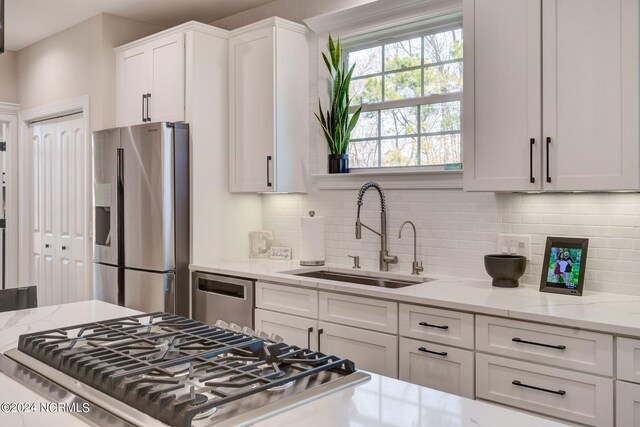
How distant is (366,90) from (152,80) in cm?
158

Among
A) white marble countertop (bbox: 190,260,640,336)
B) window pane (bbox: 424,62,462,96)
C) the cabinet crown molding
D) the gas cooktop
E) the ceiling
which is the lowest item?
white marble countertop (bbox: 190,260,640,336)

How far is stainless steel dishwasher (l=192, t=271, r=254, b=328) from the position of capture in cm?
332

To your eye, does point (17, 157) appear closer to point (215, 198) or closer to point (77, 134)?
point (77, 134)

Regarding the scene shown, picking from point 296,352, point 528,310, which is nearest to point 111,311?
point 296,352

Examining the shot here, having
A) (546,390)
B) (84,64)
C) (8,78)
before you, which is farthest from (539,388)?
(8,78)

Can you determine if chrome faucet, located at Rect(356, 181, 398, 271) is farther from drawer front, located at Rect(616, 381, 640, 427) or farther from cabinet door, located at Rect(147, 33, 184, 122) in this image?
drawer front, located at Rect(616, 381, 640, 427)

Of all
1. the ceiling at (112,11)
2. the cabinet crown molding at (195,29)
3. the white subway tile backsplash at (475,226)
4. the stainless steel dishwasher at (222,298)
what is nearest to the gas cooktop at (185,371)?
the stainless steel dishwasher at (222,298)

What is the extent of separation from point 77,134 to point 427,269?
3368 millimetres

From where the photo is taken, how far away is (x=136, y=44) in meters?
4.21

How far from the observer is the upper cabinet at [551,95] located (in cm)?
226

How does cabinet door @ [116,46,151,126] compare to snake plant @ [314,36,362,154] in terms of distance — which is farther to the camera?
cabinet door @ [116,46,151,126]

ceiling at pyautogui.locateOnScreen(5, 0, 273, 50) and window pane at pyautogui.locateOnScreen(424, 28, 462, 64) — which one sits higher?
ceiling at pyautogui.locateOnScreen(5, 0, 273, 50)

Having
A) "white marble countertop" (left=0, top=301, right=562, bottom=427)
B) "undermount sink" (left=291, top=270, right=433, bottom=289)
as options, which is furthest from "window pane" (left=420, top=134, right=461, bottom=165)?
"white marble countertop" (left=0, top=301, right=562, bottom=427)

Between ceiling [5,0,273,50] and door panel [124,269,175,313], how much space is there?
2.02 m
